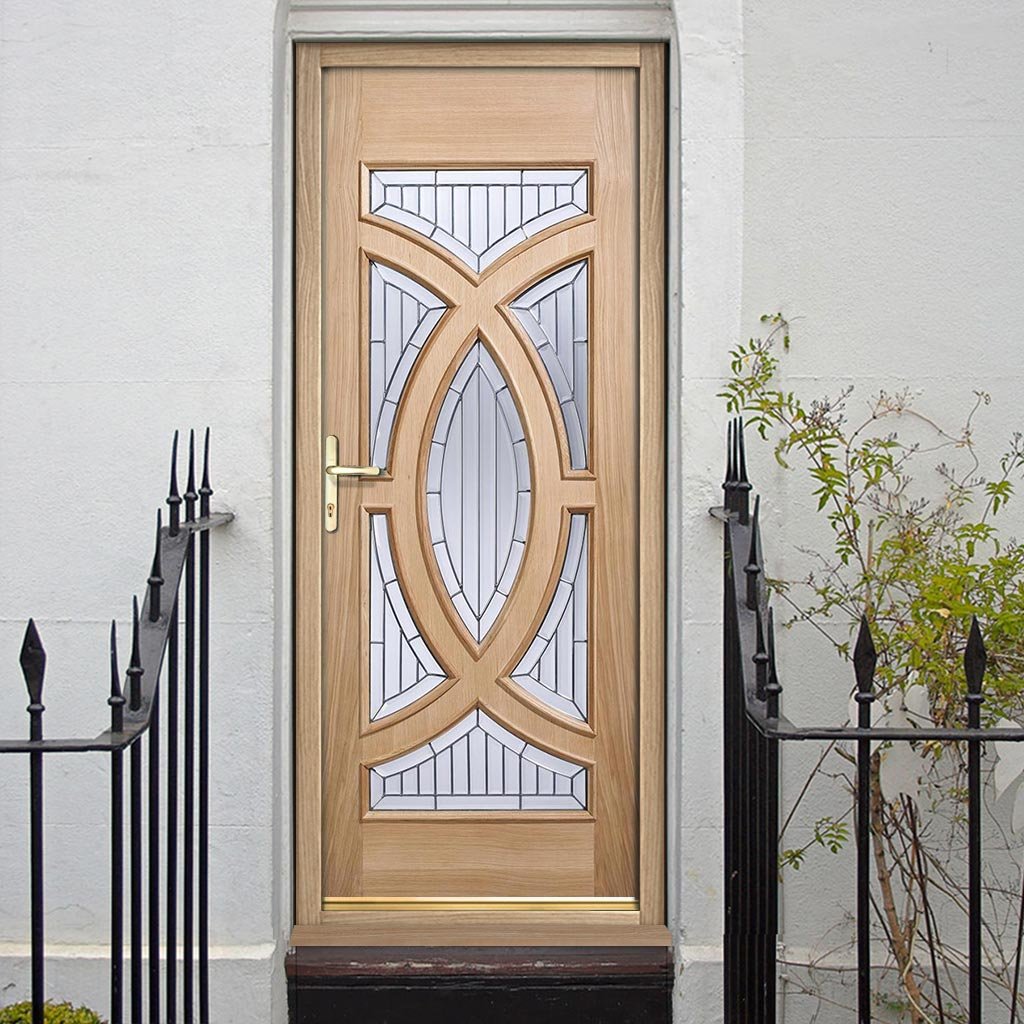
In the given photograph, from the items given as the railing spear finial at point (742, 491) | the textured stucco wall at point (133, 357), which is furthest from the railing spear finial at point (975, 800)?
the textured stucco wall at point (133, 357)

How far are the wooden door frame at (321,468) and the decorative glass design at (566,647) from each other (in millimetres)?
158

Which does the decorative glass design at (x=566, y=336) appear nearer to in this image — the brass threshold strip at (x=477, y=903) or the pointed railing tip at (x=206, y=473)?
the pointed railing tip at (x=206, y=473)

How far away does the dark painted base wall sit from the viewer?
3285mm

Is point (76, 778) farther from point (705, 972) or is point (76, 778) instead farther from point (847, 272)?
point (847, 272)

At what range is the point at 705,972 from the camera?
3.25m

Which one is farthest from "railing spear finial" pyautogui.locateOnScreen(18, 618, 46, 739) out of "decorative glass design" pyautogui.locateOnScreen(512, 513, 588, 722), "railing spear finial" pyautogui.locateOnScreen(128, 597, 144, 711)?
"decorative glass design" pyautogui.locateOnScreen(512, 513, 588, 722)

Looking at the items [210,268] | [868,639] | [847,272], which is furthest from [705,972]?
[210,268]

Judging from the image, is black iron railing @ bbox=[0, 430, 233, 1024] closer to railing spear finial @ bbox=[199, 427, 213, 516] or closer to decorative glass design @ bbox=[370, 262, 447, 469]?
railing spear finial @ bbox=[199, 427, 213, 516]

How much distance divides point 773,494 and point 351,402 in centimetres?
109

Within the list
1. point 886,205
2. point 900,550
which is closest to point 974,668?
point 900,550

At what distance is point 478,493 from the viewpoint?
11.4ft

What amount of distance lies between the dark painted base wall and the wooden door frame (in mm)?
104

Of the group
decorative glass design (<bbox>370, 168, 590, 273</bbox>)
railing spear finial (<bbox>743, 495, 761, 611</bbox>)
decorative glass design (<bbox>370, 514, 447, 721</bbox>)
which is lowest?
decorative glass design (<bbox>370, 514, 447, 721</bbox>)

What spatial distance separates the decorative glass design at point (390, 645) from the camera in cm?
348
